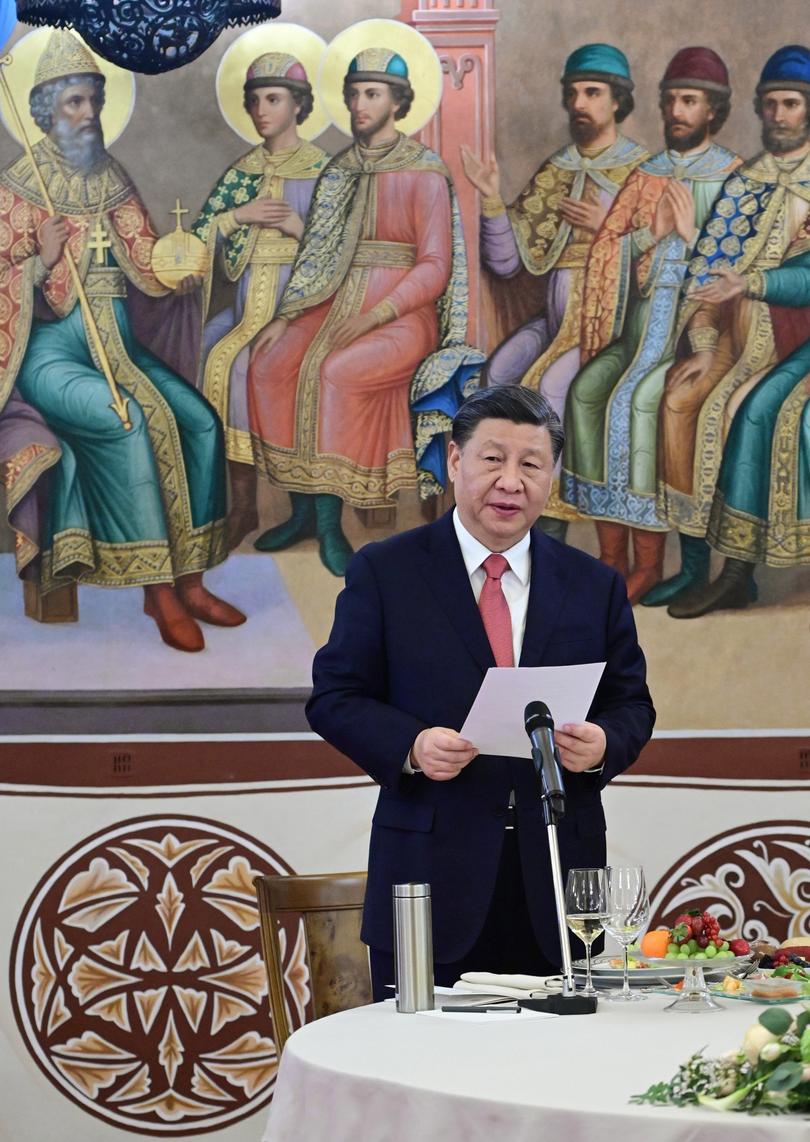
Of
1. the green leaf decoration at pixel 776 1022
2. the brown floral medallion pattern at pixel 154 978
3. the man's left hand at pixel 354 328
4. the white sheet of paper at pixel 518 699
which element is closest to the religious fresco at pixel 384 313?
the man's left hand at pixel 354 328

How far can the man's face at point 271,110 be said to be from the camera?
17.9ft

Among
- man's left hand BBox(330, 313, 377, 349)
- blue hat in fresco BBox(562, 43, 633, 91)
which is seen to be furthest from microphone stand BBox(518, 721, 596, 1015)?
blue hat in fresco BBox(562, 43, 633, 91)

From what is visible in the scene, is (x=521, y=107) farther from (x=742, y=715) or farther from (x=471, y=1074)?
(x=471, y=1074)

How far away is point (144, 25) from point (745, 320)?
2324 millimetres

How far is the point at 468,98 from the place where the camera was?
546 cm

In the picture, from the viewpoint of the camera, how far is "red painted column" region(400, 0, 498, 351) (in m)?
5.46

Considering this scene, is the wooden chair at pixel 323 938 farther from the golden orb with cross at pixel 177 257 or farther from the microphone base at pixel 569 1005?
the golden orb with cross at pixel 177 257

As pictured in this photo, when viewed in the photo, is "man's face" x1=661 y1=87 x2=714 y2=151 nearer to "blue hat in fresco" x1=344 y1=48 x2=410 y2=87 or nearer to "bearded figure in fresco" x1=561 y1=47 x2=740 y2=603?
"bearded figure in fresco" x1=561 y1=47 x2=740 y2=603

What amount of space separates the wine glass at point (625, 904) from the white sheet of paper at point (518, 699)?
1.24 ft

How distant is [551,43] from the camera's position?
17.9 feet

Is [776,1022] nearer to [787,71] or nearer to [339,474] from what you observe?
[339,474]

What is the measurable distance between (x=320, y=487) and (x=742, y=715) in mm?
1726

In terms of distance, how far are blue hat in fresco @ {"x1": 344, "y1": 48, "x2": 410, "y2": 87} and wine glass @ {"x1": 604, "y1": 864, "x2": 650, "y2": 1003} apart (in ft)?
12.4

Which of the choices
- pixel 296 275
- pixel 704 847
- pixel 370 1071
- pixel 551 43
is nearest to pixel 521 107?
pixel 551 43
